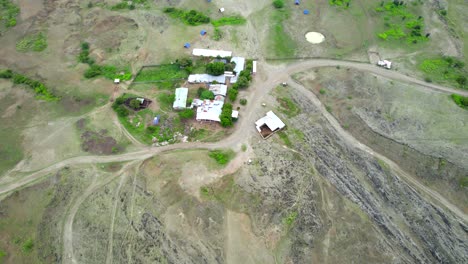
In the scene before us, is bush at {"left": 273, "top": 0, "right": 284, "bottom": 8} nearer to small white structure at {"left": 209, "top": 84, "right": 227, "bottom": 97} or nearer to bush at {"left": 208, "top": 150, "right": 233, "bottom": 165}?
small white structure at {"left": 209, "top": 84, "right": 227, "bottom": 97}

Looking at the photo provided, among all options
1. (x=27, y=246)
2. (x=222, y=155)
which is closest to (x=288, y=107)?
(x=222, y=155)

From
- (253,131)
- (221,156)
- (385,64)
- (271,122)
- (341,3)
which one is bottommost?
(221,156)

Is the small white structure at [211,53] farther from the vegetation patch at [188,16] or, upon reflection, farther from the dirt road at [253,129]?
the vegetation patch at [188,16]

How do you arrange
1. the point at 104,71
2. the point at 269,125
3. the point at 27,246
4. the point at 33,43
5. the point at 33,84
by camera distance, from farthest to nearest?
the point at 33,43 < the point at 104,71 < the point at 33,84 < the point at 269,125 < the point at 27,246

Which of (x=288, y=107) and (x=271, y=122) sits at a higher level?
(x=288, y=107)

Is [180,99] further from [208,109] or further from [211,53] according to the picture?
[211,53]

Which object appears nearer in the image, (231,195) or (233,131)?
(231,195)

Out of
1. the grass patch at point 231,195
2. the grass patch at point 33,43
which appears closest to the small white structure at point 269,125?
the grass patch at point 231,195
